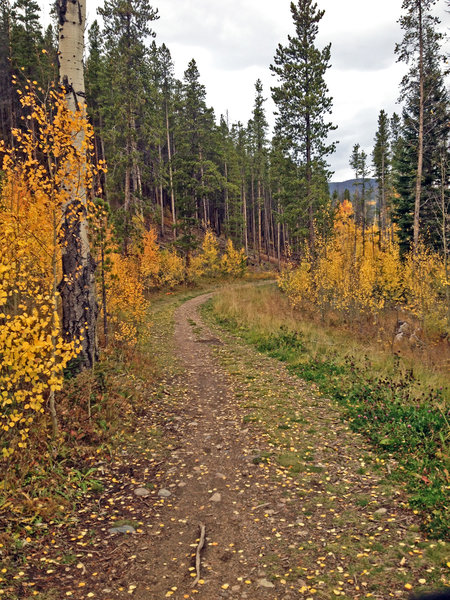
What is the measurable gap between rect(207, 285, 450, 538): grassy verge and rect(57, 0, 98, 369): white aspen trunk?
18.5 feet

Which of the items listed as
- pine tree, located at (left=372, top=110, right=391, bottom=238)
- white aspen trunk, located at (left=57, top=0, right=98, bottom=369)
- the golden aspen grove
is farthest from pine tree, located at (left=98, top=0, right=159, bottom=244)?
pine tree, located at (left=372, top=110, right=391, bottom=238)

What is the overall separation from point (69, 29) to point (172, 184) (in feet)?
87.3

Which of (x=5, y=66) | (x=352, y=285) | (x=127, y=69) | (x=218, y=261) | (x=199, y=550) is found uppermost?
(x=5, y=66)

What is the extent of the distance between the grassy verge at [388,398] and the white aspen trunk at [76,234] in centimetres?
563

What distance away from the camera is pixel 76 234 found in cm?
667

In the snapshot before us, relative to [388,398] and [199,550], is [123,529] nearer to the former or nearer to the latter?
[199,550]

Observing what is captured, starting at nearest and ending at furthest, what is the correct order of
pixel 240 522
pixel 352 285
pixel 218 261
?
pixel 240 522 < pixel 352 285 < pixel 218 261

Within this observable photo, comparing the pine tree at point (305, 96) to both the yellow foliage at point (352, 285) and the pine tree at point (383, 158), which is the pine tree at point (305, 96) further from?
the pine tree at point (383, 158)

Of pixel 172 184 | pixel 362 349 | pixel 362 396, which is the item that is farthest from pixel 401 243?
pixel 362 396

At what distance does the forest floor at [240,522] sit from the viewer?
11.1 ft

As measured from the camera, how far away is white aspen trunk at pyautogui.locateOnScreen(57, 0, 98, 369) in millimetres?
6426

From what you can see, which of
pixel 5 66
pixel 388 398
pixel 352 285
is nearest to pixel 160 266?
pixel 352 285

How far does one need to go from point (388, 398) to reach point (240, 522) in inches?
185

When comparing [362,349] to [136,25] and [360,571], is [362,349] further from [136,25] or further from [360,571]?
[136,25]
